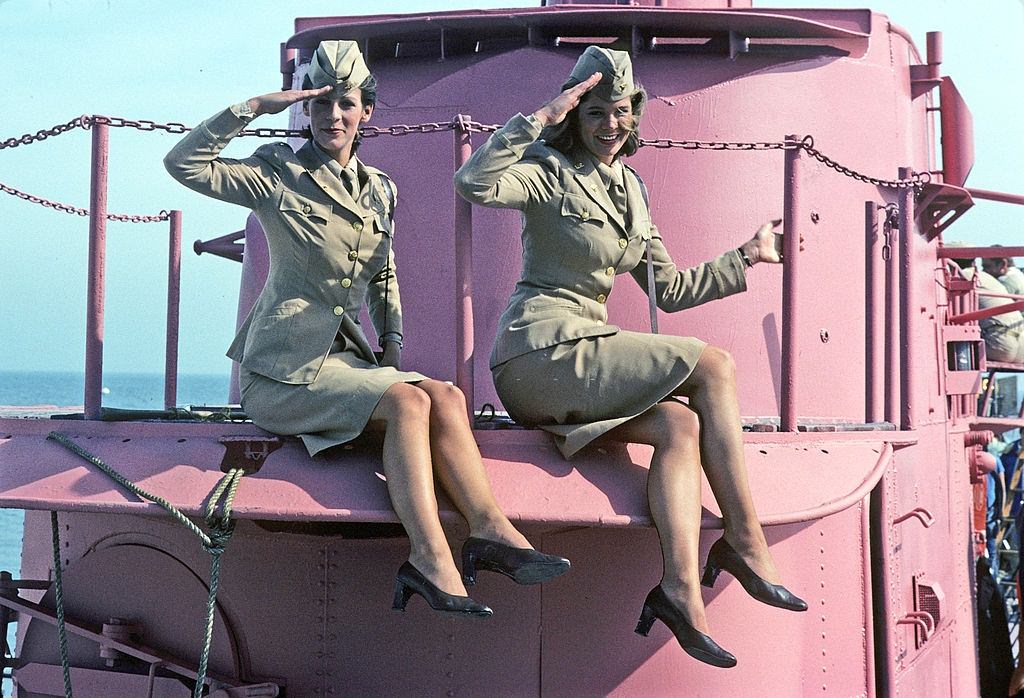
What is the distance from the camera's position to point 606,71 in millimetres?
4137

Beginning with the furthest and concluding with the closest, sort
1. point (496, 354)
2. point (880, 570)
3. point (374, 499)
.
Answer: point (880, 570) → point (496, 354) → point (374, 499)

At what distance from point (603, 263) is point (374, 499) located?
1087mm

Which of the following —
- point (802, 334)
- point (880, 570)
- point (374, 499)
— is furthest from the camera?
point (802, 334)

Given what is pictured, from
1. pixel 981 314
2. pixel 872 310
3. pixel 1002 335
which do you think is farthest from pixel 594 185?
pixel 1002 335

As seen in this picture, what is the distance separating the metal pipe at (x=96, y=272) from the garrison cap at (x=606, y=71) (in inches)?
60.5

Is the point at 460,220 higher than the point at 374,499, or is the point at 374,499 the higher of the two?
the point at 460,220

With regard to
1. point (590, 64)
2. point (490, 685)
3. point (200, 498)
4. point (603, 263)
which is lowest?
point (490, 685)

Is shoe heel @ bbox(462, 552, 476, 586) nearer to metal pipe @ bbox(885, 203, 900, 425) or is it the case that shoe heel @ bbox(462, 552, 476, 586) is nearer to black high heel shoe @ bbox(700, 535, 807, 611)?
black high heel shoe @ bbox(700, 535, 807, 611)

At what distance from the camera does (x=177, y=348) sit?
6199 millimetres

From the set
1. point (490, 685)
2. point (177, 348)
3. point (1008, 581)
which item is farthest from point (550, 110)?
point (1008, 581)

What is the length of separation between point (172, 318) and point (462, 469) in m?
2.75

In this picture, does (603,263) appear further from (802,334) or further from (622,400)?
(802,334)

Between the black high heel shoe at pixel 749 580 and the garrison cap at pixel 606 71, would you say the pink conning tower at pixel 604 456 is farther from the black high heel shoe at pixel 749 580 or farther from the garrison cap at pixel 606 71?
Answer: the garrison cap at pixel 606 71

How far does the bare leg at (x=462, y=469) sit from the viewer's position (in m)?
3.80
